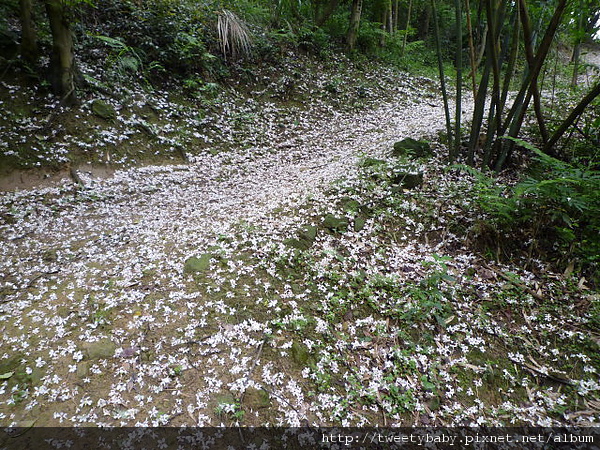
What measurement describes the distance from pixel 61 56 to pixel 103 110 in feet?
4.12

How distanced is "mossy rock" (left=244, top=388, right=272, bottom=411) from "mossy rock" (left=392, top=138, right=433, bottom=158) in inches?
231


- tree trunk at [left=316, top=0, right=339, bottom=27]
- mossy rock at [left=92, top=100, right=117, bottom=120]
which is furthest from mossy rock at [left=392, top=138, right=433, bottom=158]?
tree trunk at [left=316, top=0, right=339, bottom=27]

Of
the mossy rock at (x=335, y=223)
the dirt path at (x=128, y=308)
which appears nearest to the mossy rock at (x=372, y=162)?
the dirt path at (x=128, y=308)

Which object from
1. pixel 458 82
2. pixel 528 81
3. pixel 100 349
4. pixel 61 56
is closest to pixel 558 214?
pixel 528 81

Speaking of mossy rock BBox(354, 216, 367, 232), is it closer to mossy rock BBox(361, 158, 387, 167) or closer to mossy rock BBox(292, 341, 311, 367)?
mossy rock BBox(361, 158, 387, 167)

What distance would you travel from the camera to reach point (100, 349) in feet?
10.0

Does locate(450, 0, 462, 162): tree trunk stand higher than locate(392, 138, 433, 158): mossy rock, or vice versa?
locate(450, 0, 462, 162): tree trunk

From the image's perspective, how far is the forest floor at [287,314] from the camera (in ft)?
9.20

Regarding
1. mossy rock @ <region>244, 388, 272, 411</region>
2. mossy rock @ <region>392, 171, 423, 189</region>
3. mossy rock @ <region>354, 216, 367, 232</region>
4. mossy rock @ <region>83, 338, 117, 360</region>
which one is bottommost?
mossy rock @ <region>244, 388, 272, 411</region>

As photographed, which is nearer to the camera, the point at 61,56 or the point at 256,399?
the point at 256,399

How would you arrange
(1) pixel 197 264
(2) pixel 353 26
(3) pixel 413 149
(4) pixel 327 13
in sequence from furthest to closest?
(2) pixel 353 26 → (4) pixel 327 13 → (3) pixel 413 149 → (1) pixel 197 264

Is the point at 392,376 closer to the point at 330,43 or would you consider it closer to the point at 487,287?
the point at 487,287

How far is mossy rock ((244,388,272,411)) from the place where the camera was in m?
2.73

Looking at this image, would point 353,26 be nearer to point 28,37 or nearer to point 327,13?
point 327,13
